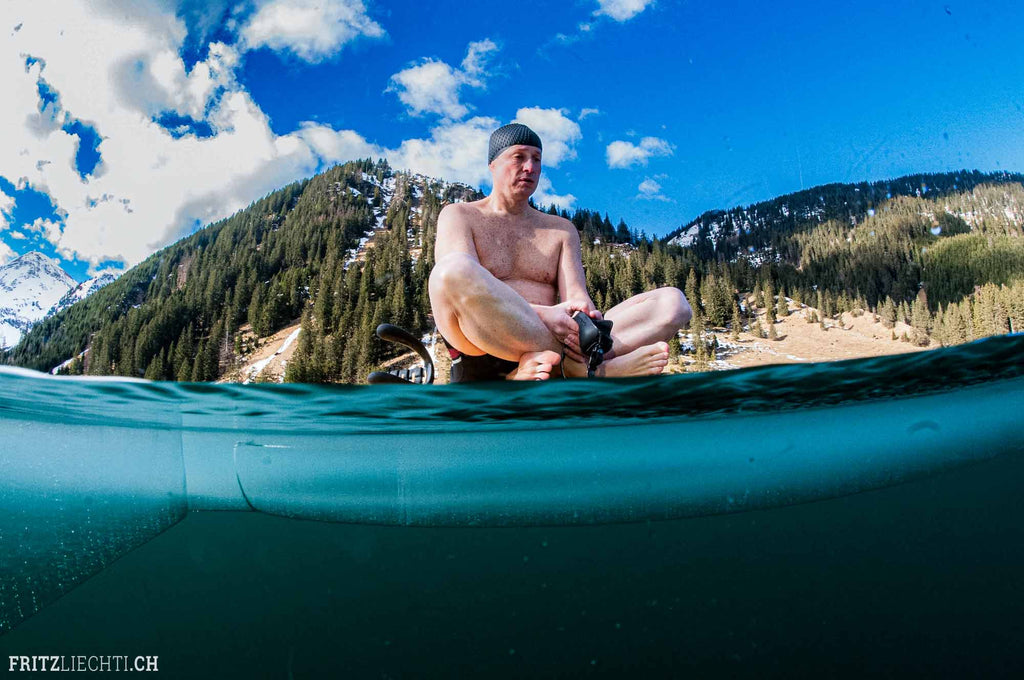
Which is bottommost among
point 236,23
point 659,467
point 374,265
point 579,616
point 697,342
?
point 579,616

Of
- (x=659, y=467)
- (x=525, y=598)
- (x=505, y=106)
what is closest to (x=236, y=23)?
(x=505, y=106)

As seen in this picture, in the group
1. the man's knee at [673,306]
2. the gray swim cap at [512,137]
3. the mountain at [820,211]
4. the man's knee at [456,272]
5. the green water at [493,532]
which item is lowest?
the green water at [493,532]

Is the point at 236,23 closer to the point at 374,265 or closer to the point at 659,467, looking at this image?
the point at 374,265

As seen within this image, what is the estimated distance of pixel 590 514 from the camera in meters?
6.01

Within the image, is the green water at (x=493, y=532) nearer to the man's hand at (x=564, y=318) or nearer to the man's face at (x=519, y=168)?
the man's hand at (x=564, y=318)

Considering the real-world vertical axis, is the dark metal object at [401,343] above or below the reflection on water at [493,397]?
above

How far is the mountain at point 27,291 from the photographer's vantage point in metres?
2.99

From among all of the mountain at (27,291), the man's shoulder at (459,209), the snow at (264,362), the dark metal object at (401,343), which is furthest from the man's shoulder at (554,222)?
the mountain at (27,291)

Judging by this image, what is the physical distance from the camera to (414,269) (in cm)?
396

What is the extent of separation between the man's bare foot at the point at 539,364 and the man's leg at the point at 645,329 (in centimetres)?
28

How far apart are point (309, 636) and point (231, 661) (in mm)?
492

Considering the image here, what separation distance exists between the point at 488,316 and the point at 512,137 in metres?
0.78

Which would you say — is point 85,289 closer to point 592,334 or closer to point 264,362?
point 264,362

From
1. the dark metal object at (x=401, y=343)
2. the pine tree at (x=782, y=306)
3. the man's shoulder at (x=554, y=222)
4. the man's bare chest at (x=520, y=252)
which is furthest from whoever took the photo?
the pine tree at (x=782, y=306)
